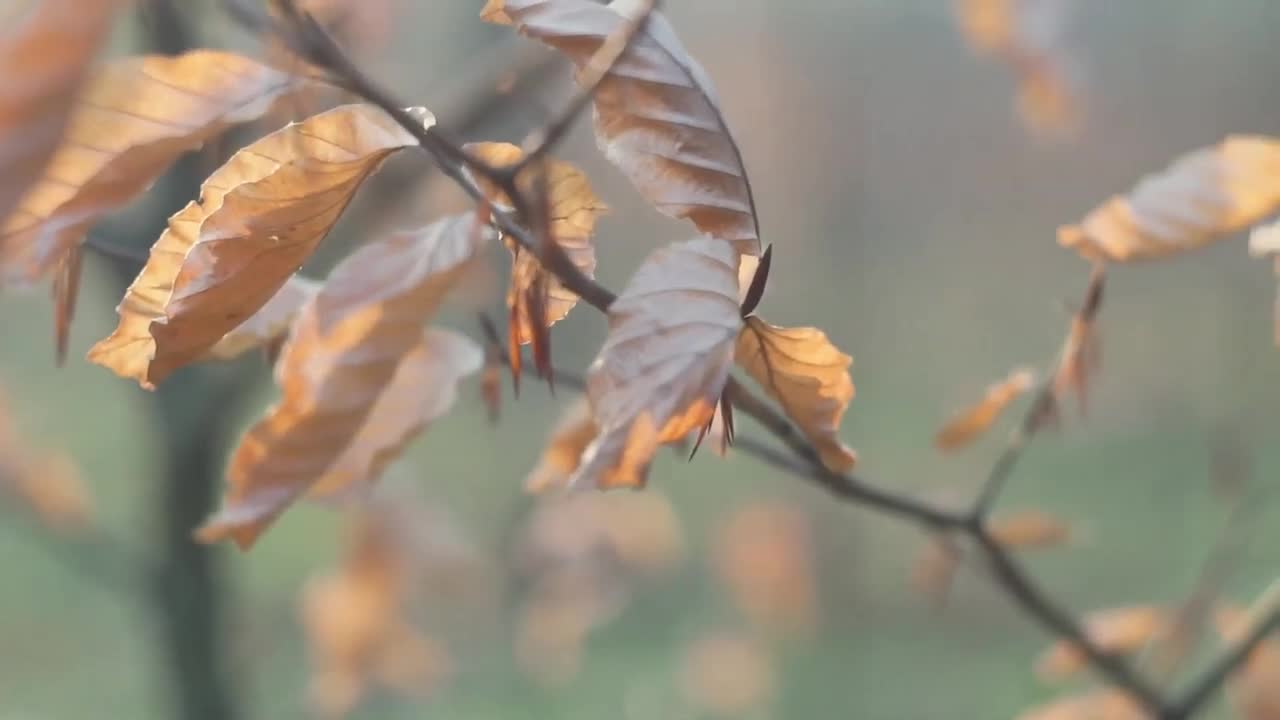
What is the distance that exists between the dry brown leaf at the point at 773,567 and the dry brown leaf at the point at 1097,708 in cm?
171

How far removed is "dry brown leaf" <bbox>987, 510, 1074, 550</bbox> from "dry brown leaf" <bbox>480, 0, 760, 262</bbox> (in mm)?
317

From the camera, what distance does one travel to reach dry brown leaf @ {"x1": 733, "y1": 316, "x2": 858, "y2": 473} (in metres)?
0.28

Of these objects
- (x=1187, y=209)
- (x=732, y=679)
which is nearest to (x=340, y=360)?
(x=1187, y=209)

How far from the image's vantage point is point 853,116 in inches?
124

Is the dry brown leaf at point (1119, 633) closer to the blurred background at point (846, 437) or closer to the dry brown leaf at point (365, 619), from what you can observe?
the dry brown leaf at point (365, 619)

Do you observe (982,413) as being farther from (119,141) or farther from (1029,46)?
(1029,46)

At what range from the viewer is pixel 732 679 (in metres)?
2.54

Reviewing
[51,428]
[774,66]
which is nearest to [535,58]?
[774,66]

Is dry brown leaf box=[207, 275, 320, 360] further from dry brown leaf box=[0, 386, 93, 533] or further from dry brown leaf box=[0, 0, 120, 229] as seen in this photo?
dry brown leaf box=[0, 386, 93, 533]

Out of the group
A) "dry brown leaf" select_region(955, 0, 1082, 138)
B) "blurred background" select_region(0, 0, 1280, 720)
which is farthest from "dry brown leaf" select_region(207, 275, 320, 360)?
"blurred background" select_region(0, 0, 1280, 720)

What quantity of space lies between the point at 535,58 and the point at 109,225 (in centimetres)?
40

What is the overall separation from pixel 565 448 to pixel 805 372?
0.17 m

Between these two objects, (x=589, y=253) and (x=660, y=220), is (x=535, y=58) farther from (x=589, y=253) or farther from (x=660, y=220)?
(x=660, y=220)

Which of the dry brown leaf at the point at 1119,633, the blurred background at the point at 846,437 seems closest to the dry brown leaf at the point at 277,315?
the dry brown leaf at the point at 1119,633
